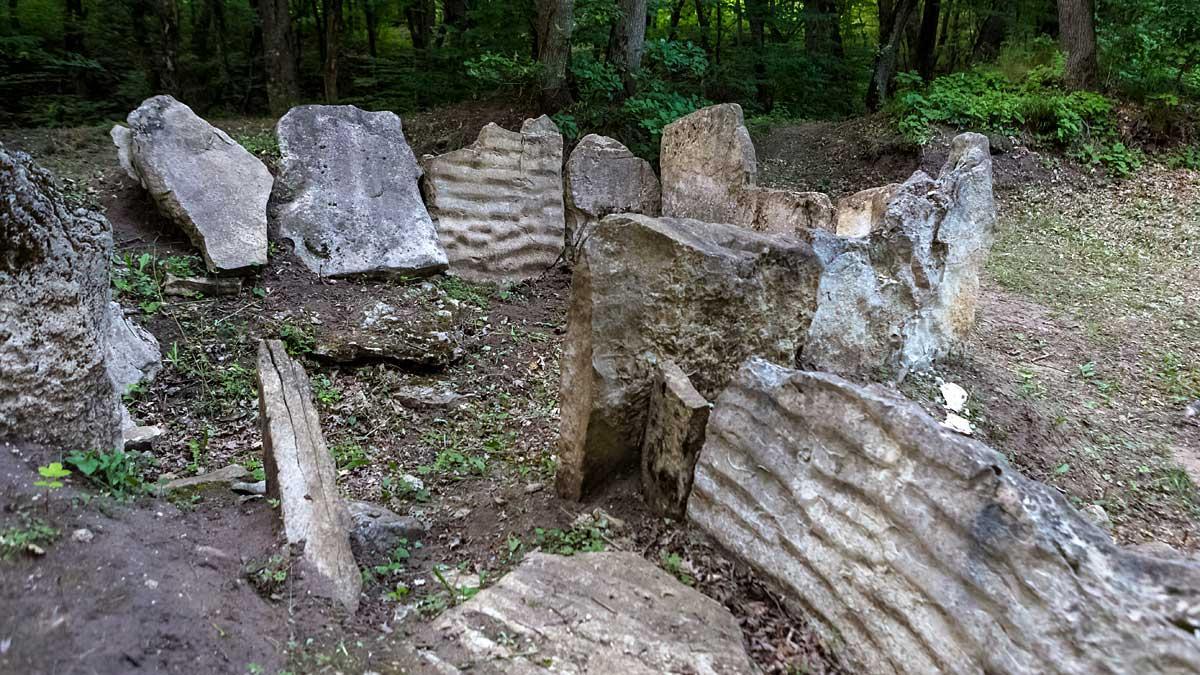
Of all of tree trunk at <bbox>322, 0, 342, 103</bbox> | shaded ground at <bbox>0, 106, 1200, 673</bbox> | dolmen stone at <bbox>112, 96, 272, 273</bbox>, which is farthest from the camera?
tree trunk at <bbox>322, 0, 342, 103</bbox>

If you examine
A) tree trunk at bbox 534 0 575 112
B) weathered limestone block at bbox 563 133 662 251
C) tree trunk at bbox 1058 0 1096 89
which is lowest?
weathered limestone block at bbox 563 133 662 251

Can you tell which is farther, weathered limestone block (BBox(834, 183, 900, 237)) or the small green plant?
weathered limestone block (BBox(834, 183, 900, 237))

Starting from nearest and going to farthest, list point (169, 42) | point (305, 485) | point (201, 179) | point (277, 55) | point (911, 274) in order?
point (305, 485) < point (911, 274) < point (201, 179) < point (169, 42) < point (277, 55)

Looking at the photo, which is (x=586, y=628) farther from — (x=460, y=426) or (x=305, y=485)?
(x=460, y=426)

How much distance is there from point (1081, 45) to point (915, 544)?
9487 millimetres

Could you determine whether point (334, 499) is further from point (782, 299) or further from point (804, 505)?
point (782, 299)

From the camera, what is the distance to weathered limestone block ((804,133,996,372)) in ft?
12.5

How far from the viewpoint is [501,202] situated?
263 inches

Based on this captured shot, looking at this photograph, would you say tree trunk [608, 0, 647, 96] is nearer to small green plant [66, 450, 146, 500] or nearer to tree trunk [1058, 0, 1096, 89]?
tree trunk [1058, 0, 1096, 89]

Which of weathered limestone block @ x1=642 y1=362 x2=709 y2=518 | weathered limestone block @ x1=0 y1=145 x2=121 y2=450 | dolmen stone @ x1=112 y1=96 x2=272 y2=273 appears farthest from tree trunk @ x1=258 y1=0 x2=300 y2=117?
weathered limestone block @ x1=642 y1=362 x2=709 y2=518

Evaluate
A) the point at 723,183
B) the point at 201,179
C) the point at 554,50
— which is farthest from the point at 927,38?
the point at 201,179

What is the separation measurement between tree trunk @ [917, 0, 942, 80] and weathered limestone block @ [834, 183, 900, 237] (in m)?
8.97

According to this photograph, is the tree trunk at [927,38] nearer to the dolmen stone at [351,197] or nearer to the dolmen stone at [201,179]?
the dolmen stone at [351,197]

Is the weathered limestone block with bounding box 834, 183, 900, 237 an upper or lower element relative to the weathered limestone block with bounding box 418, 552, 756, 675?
upper
